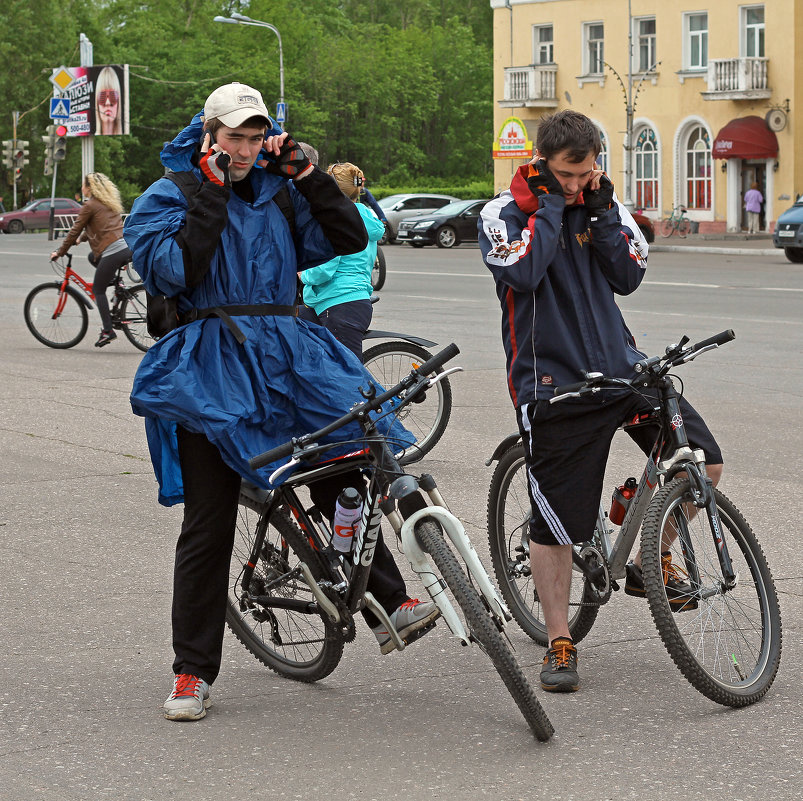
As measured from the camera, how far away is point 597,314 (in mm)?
4586

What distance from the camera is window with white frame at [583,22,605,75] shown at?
4944 cm

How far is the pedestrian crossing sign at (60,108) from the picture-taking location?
50375 mm

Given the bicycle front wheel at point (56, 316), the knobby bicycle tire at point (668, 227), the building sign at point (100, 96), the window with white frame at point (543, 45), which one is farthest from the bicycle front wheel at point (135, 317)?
the window with white frame at point (543, 45)

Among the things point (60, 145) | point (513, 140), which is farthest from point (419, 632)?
point (60, 145)

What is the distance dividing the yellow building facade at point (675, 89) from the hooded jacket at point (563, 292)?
41.2 metres

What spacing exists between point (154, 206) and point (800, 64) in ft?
140

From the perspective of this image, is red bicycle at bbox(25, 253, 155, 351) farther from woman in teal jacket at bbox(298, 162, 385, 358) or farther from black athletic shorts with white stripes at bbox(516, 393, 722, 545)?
black athletic shorts with white stripes at bbox(516, 393, 722, 545)

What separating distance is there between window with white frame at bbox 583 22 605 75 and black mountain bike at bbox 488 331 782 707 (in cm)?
4643

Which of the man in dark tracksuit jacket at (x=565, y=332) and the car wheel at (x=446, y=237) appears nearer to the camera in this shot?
the man in dark tracksuit jacket at (x=565, y=332)

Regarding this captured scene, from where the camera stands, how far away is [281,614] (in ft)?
15.9

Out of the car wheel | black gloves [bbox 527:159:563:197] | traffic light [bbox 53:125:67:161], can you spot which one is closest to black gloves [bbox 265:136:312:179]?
black gloves [bbox 527:159:563:197]

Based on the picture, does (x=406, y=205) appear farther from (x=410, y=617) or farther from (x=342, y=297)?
(x=410, y=617)

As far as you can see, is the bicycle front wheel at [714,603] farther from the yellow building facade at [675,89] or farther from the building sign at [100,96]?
the building sign at [100,96]

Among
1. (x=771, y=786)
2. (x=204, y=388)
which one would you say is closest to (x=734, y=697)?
(x=771, y=786)
